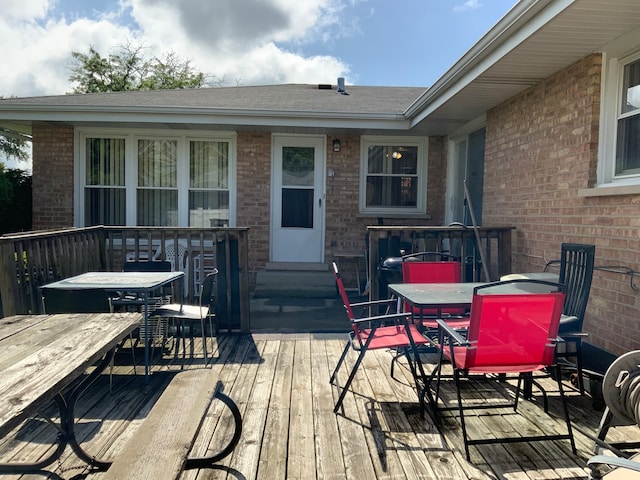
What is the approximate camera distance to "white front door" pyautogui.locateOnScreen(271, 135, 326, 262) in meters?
8.10

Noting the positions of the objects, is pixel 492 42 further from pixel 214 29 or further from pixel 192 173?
pixel 214 29

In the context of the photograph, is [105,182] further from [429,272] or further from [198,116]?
[429,272]

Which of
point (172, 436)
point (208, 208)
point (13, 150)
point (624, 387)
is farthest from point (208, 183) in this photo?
point (13, 150)

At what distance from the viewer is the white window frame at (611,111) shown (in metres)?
3.79

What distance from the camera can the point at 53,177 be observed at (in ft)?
25.5

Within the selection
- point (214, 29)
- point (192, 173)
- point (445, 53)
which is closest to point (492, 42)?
point (192, 173)

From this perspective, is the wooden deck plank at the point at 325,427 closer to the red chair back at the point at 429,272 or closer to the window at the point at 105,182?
the red chair back at the point at 429,272

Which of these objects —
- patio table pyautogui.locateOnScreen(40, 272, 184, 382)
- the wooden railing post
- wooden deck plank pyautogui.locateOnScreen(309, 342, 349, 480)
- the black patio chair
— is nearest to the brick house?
the black patio chair

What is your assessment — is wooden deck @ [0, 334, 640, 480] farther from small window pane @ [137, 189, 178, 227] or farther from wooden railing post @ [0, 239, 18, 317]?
small window pane @ [137, 189, 178, 227]

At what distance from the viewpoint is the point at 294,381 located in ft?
12.2

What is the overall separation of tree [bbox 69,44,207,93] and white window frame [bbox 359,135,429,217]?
20021 millimetres

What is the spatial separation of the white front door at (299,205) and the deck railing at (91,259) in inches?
106

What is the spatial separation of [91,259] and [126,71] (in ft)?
74.2

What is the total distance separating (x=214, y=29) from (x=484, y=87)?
1946 centimetres
